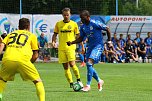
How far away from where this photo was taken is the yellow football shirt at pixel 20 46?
9.91m

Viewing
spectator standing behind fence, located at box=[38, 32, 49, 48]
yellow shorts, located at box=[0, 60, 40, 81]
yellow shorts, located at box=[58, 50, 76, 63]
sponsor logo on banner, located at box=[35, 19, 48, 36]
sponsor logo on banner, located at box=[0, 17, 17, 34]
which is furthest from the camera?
sponsor logo on banner, located at box=[35, 19, 48, 36]

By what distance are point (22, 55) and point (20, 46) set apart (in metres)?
0.17

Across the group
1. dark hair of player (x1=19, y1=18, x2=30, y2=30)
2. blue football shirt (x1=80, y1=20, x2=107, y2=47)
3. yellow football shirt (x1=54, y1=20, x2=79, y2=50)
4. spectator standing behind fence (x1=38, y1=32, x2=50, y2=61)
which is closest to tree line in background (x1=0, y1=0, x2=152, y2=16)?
spectator standing behind fence (x1=38, y1=32, x2=50, y2=61)

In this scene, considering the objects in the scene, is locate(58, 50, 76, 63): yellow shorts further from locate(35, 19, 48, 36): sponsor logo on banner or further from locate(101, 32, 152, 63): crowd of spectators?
locate(35, 19, 48, 36): sponsor logo on banner

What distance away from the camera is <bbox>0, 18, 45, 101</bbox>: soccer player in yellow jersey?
9.90m

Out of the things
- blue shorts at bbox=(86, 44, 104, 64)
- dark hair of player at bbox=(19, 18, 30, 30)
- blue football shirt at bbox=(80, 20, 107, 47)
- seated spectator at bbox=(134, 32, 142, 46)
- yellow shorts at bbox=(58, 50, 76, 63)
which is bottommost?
seated spectator at bbox=(134, 32, 142, 46)

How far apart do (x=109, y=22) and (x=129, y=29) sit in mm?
1738

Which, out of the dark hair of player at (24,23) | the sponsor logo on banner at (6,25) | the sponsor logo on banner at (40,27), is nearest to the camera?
the dark hair of player at (24,23)

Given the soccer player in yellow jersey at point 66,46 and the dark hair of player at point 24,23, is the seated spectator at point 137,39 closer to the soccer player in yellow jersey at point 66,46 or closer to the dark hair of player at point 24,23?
the soccer player in yellow jersey at point 66,46

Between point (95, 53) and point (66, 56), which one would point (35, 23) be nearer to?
point (66, 56)

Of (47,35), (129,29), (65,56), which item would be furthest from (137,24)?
(65,56)

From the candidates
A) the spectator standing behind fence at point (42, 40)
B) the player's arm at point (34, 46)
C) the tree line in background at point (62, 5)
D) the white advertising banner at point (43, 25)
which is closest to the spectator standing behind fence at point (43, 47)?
the spectator standing behind fence at point (42, 40)

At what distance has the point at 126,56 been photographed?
115 ft

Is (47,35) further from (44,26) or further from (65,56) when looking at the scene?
(65,56)
